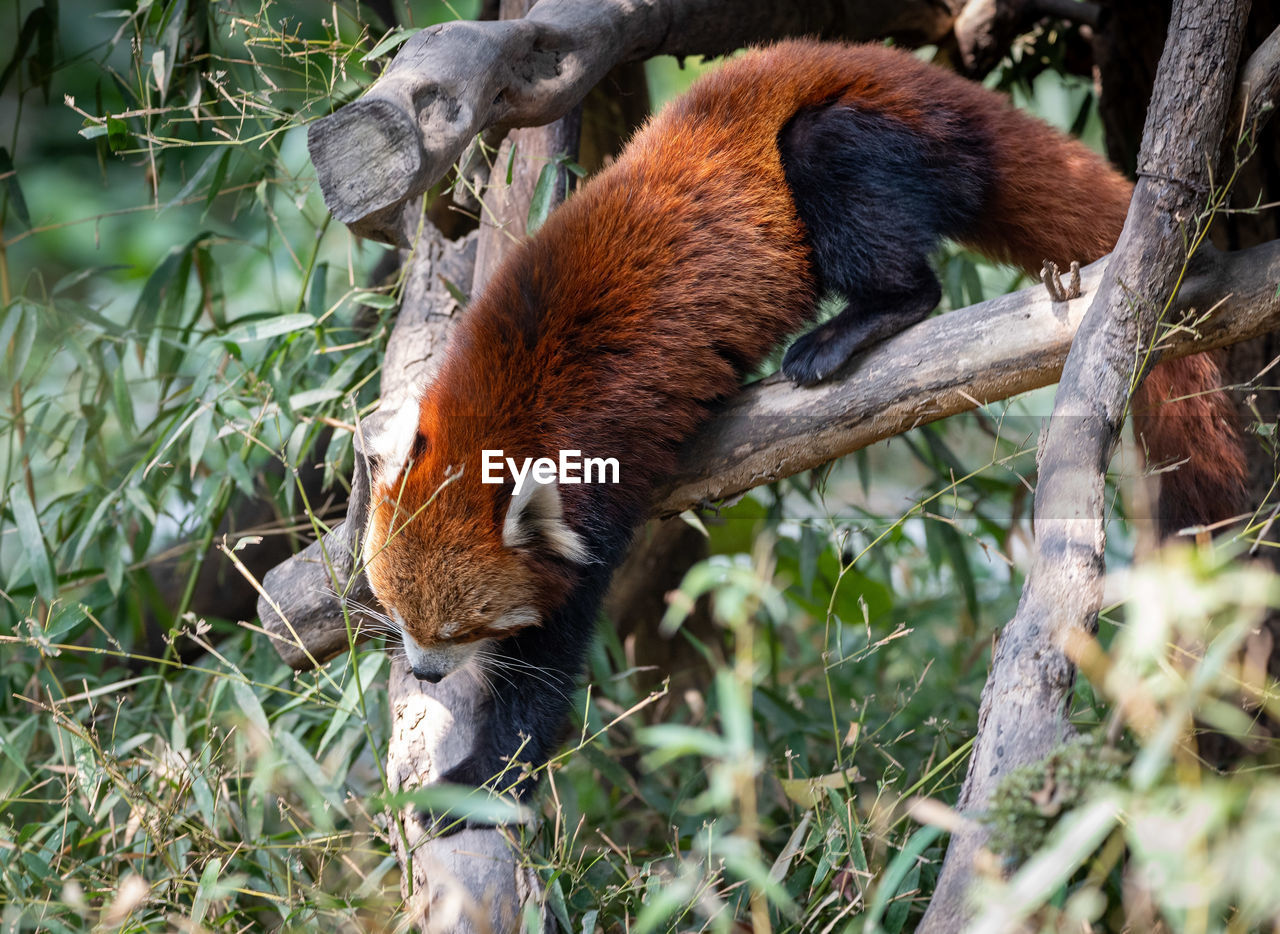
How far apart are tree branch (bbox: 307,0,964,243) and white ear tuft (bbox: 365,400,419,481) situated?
331mm

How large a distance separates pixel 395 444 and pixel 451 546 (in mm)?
222

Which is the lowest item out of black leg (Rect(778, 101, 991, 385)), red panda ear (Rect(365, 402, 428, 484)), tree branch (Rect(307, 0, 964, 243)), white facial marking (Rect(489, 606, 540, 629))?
white facial marking (Rect(489, 606, 540, 629))

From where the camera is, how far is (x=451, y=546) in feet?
6.06

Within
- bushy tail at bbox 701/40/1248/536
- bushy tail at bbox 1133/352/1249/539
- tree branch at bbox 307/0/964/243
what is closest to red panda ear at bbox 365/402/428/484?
tree branch at bbox 307/0/964/243

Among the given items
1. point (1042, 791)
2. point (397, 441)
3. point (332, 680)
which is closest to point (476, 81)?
point (397, 441)

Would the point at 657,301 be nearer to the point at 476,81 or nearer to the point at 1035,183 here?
the point at 476,81

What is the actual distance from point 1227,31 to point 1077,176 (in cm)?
58

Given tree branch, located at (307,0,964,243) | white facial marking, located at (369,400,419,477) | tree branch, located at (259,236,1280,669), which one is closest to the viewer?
tree branch, located at (307,0,964,243)

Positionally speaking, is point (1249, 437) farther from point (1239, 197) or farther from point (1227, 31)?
point (1227, 31)

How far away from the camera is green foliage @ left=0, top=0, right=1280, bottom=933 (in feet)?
3.50

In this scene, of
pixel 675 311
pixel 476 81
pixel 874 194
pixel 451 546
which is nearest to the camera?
pixel 476 81

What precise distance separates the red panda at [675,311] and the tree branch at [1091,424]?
510 millimetres

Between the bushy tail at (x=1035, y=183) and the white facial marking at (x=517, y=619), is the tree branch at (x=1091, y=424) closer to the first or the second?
the bushy tail at (x=1035, y=183)

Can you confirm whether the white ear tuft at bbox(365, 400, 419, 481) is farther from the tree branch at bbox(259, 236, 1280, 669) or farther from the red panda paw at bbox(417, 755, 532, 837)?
the red panda paw at bbox(417, 755, 532, 837)
